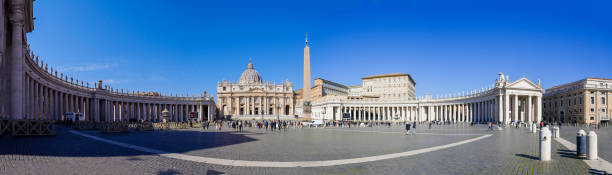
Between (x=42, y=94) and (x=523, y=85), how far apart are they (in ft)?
252

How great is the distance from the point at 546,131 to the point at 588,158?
2033 mm

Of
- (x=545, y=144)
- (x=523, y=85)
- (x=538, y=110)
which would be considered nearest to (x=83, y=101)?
(x=545, y=144)

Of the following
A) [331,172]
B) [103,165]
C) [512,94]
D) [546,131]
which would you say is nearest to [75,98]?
[103,165]

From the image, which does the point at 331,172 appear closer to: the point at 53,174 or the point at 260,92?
the point at 53,174

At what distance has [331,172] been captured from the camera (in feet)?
28.8

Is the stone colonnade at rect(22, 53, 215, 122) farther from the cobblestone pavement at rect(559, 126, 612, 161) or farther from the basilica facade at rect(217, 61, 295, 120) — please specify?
the cobblestone pavement at rect(559, 126, 612, 161)

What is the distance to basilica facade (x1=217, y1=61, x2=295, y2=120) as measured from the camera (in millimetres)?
118812

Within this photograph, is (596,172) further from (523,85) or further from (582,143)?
(523,85)

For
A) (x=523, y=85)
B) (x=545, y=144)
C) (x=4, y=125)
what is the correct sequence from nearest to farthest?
(x=545, y=144) → (x=4, y=125) → (x=523, y=85)

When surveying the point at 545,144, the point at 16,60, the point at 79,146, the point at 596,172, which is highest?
the point at 16,60

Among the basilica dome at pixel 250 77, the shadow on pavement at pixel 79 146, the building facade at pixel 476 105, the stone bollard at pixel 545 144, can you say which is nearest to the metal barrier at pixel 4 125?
the shadow on pavement at pixel 79 146

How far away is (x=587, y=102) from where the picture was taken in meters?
63.1

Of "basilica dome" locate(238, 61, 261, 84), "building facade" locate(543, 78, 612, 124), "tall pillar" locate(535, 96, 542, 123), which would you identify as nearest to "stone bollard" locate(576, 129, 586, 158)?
"tall pillar" locate(535, 96, 542, 123)

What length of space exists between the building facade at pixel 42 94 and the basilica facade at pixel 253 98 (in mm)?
10183
